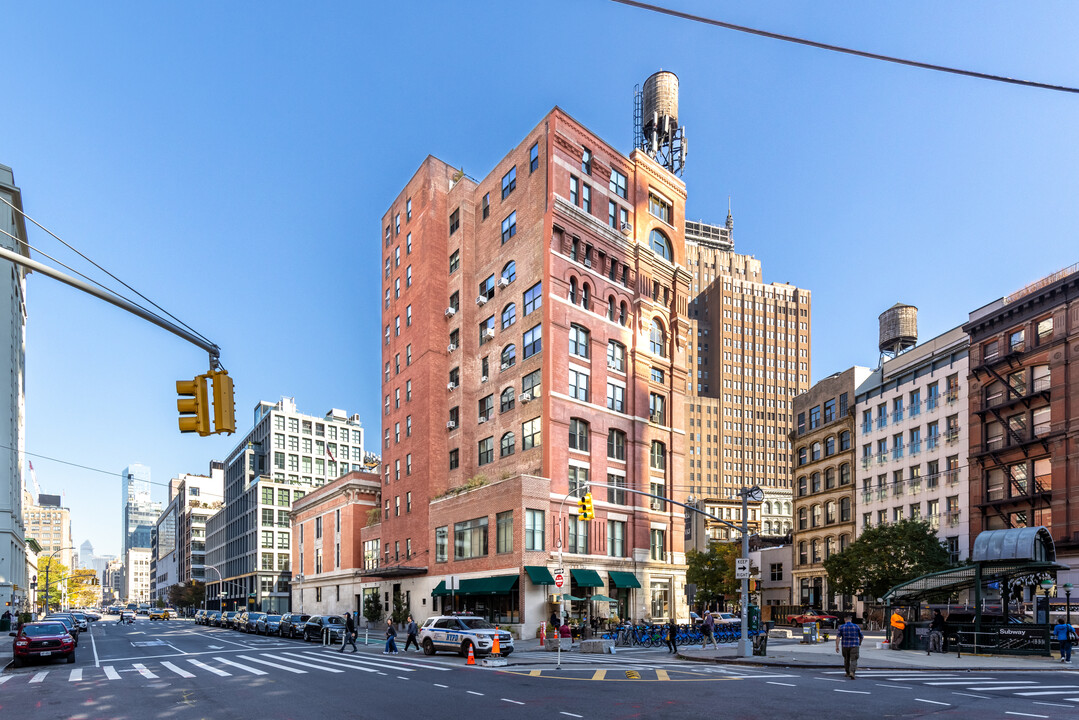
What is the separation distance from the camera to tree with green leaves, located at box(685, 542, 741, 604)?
274ft

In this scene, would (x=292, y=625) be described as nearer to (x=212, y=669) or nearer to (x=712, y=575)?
(x=212, y=669)

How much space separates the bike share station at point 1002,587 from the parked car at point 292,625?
35.6 m

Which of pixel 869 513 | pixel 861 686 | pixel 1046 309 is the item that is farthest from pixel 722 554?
pixel 861 686

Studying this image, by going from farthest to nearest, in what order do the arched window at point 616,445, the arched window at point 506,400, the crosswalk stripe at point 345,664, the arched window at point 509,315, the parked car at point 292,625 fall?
the arched window at point 509,315 → the arched window at point 506,400 → the arched window at point 616,445 → the parked car at point 292,625 → the crosswalk stripe at point 345,664

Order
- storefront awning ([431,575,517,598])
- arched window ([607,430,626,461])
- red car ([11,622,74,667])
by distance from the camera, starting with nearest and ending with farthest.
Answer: red car ([11,622,74,667]) → storefront awning ([431,575,517,598]) → arched window ([607,430,626,461])

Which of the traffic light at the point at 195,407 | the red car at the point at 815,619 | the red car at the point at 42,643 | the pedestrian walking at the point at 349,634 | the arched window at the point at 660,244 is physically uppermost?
the arched window at the point at 660,244

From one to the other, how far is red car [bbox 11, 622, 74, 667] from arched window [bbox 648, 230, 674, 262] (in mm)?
44574

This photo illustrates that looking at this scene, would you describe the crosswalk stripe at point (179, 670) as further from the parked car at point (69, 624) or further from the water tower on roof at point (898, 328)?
the water tower on roof at point (898, 328)

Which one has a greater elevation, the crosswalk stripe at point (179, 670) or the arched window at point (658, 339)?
the arched window at point (658, 339)

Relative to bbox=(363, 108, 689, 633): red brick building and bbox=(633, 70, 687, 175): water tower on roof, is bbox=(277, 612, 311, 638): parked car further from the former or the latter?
bbox=(633, 70, 687, 175): water tower on roof

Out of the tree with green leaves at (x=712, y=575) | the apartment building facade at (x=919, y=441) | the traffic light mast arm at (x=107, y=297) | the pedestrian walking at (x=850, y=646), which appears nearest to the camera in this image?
the traffic light mast arm at (x=107, y=297)

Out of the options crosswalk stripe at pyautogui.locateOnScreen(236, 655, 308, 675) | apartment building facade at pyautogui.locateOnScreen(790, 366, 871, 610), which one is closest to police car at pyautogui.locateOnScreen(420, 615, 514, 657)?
crosswalk stripe at pyautogui.locateOnScreen(236, 655, 308, 675)

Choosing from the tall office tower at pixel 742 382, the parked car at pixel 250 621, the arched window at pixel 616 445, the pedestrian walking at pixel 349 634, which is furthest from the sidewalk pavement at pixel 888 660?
the tall office tower at pixel 742 382

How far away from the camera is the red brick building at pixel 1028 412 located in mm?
51781
